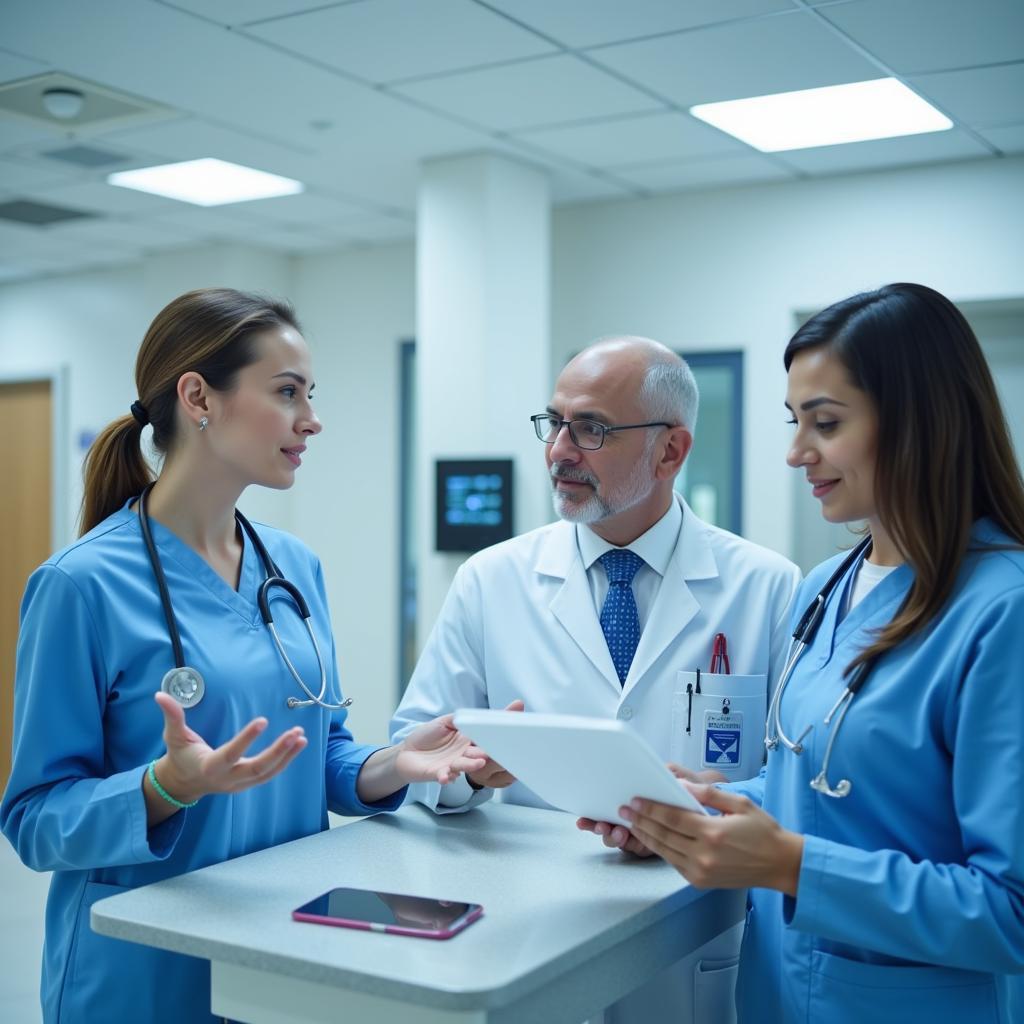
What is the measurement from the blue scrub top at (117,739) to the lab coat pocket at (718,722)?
24.9 inches

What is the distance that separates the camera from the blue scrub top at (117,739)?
1.48 metres

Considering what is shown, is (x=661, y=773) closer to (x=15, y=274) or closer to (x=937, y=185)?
(x=937, y=185)

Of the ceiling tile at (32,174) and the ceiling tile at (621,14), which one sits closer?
the ceiling tile at (621,14)

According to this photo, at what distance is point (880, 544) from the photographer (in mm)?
1526

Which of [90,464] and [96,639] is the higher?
[90,464]

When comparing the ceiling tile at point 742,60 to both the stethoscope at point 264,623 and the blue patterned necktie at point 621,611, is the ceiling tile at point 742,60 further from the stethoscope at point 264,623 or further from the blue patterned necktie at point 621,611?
the stethoscope at point 264,623

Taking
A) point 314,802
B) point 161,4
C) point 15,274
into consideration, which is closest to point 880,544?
point 314,802

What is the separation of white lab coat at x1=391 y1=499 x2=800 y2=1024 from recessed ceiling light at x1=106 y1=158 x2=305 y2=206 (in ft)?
8.91

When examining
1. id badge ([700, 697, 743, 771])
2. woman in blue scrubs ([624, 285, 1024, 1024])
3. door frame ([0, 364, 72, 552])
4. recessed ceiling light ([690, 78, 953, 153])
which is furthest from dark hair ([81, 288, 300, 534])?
door frame ([0, 364, 72, 552])

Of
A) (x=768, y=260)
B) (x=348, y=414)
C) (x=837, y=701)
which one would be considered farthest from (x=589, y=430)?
(x=348, y=414)

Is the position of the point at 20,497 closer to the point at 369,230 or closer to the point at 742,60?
the point at 369,230

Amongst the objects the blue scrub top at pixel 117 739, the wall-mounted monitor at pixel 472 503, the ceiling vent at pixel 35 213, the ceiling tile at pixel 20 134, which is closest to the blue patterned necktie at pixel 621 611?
the blue scrub top at pixel 117 739

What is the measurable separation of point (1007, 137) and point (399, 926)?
359 cm

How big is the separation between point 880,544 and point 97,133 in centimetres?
325
